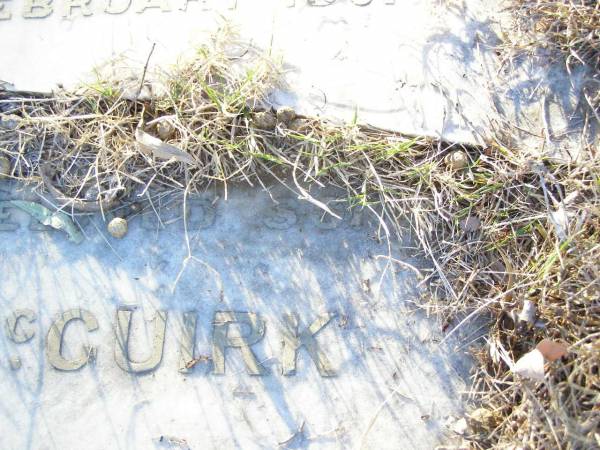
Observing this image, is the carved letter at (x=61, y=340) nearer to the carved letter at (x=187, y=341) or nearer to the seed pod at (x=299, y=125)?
the carved letter at (x=187, y=341)

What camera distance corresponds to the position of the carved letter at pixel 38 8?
2.27 m

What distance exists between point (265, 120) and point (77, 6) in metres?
0.88

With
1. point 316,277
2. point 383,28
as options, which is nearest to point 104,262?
point 316,277

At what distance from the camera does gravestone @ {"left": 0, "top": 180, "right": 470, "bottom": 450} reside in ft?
Result: 6.40

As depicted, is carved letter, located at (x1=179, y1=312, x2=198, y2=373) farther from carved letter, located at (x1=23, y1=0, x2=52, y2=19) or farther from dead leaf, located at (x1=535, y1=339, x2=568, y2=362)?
carved letter, located at (x1=23, y1=0, x2=52, y2=19)

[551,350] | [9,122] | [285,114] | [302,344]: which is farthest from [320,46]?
[551,350]

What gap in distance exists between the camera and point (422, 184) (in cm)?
206

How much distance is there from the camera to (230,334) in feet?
6.62

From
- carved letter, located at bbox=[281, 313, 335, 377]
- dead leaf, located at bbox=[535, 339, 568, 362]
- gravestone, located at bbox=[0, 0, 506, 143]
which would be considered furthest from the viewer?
gravestone, located at bbox=[0, 0, 506, 143]

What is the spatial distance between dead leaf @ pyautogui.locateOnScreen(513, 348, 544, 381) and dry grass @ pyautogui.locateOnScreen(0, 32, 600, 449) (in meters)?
0.03

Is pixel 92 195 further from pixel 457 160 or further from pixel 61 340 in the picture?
pixel 457 160

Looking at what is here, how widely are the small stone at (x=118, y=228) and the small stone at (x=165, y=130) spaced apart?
32cm

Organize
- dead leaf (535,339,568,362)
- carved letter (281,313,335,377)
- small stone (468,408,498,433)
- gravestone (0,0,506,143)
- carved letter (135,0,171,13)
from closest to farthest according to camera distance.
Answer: dead leaf (535,339,568,362)
small stone (468,408,498,433)
carved letter (281,313,335,377)
gravestone (0,0,506,143)
carved letter (135,0,171,13)

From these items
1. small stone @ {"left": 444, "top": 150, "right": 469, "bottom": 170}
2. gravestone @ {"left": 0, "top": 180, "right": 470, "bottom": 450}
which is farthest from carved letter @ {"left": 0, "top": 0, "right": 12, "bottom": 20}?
small stone @ {"left": 444, "top": 150, "right": 469, "bottom": 170}
